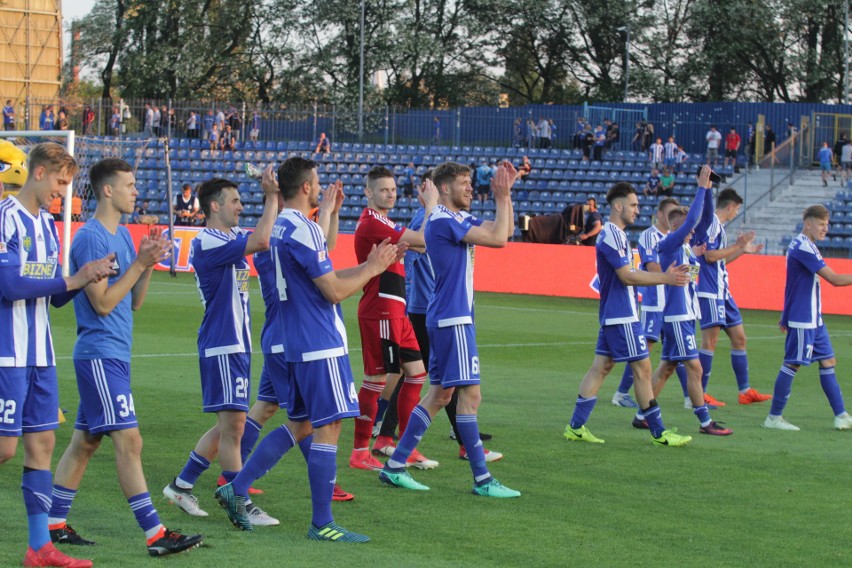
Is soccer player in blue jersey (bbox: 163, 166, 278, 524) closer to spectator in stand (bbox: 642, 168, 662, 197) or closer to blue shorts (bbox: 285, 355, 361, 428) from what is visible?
blue shorts (bbox: 285, 355, 361, 428)

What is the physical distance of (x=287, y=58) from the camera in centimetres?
5138

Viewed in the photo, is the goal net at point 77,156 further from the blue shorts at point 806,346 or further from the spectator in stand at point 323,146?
the blue shorts at point 806,346

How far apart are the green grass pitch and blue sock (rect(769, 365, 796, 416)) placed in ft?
0.92

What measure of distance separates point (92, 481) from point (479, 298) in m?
16.9

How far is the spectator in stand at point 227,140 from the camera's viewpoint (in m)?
39.7

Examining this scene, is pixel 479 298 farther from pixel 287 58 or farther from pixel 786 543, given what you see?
pixel 287 58

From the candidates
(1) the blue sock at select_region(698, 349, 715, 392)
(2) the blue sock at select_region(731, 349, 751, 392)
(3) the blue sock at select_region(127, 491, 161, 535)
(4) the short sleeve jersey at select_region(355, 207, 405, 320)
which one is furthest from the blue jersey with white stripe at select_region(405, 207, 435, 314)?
(2) the blue sock at select_region(731, 349, 751, 392)

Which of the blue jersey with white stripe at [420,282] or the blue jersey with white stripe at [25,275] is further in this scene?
the blue jersey with white stripe at [420,282]

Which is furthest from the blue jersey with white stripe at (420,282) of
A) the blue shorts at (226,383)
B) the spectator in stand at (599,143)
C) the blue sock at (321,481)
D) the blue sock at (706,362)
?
the spectator in stand at (599,143)

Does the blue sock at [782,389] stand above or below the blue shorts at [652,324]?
below

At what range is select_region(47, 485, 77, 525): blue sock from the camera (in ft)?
20.7

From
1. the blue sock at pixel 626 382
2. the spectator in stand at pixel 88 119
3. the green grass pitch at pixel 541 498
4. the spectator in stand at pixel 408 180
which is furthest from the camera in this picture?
the spectator in stand at pixel 88 119

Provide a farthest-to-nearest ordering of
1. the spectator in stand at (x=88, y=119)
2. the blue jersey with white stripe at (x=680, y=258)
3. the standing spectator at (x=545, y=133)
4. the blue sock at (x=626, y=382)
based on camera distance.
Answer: the spectator in stand at (x=88, y=119), the standing spectator at (x=545, y=133), the blue sock at (x=626, y=382), the blue jersey with white stripe at (x=680, y=258)

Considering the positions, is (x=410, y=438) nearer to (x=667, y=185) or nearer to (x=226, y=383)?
(x=226, y=383)
